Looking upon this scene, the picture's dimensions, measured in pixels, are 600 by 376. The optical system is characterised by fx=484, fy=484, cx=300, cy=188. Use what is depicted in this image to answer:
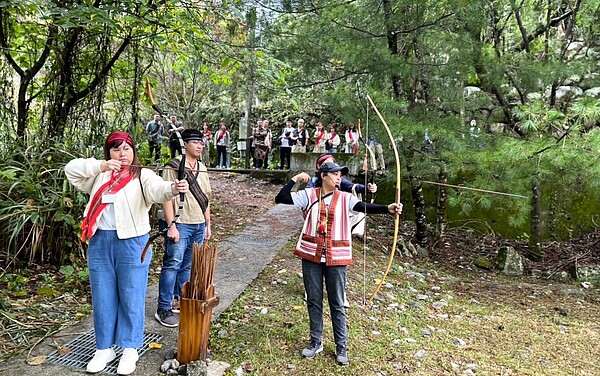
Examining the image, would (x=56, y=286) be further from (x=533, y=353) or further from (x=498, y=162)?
(x=498, y=162)

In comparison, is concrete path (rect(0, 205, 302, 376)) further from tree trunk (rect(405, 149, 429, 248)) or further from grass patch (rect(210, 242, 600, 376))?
tree trunk (rect(405, 149, 429, 248))

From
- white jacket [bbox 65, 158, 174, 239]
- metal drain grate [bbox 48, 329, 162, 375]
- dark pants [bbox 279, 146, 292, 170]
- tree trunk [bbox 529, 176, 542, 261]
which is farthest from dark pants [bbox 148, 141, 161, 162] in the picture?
tree trunk [bbox 529, 176, 542, 261]

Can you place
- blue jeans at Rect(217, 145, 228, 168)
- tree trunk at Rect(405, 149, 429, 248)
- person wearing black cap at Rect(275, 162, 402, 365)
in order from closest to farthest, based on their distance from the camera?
1. person wearing black cap at Rect(275, 162, 402, 365)
2. tree trunk at Rect(405, 149, 429, 248)
3. blue jeans at Rect(217, 145, 228, 168)

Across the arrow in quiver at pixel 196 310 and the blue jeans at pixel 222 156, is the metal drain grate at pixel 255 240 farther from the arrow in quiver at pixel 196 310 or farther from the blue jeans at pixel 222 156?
the blue jeans at pixel 222 156

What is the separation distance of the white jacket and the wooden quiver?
49 cm

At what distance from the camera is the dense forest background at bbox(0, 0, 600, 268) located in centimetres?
464

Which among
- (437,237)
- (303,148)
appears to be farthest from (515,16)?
(303,148)

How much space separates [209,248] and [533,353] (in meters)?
2.90

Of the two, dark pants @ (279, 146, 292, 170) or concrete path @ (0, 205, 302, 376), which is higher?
dark pants @ (279, 146, 292, 170)

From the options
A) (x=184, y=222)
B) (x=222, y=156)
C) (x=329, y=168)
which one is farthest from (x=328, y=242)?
(x=222, y=156)

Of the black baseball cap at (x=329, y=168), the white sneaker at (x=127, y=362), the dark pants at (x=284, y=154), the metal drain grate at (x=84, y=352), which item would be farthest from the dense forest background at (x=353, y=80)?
the dark pants at (x=284, y=154)

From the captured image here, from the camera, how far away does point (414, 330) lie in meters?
4.20

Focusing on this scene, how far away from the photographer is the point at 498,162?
5410 mm

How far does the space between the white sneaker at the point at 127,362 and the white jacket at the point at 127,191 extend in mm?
701
